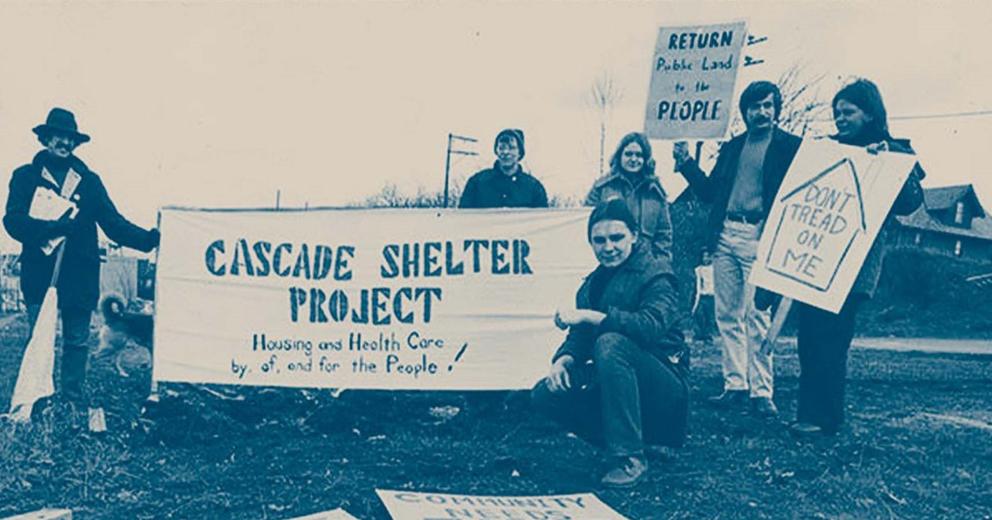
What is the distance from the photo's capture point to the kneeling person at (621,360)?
4.00 m

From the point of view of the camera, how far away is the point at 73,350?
18.0 feet

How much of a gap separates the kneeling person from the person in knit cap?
65.6 inches

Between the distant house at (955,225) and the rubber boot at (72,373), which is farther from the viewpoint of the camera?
the distant house at (955,225)

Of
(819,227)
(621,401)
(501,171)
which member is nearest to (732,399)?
(819,227)

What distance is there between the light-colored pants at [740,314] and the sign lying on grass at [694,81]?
130 centimetres

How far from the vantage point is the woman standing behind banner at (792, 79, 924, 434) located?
4.74 meters

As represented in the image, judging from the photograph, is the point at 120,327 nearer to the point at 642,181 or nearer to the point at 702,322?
the point at 642,181

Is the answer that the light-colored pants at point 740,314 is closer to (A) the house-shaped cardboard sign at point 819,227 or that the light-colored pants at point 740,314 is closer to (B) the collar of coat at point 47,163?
(A) the house-shaped cardboard sign at point 819,227

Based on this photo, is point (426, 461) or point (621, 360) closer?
point (621, 360)

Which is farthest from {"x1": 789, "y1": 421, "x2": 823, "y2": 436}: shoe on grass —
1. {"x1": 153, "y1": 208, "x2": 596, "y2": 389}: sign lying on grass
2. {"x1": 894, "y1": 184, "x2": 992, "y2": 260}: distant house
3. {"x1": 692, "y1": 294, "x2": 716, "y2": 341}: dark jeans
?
{"x1": 894, "y1": 184, "x2": 992, "y2": 260}: distant house

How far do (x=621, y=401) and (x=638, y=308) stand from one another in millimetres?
451

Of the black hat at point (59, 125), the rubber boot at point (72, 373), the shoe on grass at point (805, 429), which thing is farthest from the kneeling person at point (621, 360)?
the black hat at point (59, 125)

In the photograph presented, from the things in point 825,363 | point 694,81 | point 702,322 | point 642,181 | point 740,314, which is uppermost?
point 694,81

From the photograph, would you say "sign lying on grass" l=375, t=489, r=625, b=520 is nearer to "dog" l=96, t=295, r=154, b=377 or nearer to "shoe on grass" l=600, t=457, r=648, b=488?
"shoe on grass" l=600, t=457, r=648, b=488
